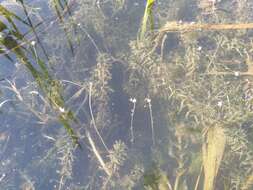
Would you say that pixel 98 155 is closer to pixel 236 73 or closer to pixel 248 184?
pixel 248 184

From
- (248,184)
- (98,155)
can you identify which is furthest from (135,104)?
(248,184)

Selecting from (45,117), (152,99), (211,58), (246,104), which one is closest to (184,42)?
(211,58)

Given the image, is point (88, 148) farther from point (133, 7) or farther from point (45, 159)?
point (133, 7)

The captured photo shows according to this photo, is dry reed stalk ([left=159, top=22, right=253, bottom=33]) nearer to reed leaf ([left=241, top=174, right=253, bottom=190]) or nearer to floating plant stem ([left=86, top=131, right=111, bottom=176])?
floating plant stem ([left=86, top=131, right=111, bottom=176])

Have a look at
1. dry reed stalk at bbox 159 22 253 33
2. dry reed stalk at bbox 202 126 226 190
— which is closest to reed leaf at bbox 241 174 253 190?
dry reed stalk at bbox 202 126 226 190

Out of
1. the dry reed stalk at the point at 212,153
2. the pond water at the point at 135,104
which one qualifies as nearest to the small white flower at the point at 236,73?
the pond water at the point at 135,104

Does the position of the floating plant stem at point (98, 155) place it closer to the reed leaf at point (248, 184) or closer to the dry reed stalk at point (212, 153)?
the dry reed stalk at point (212, 153)

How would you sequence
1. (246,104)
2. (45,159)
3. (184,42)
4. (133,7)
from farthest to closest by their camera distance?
(133,7) → (184,42) → (45,159) → (246,104)
